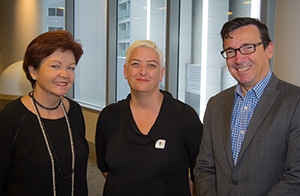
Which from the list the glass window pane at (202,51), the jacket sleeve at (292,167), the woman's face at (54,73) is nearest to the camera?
the jacket sleeve at (292,167)

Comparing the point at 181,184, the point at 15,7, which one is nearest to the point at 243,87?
the point at 181,184

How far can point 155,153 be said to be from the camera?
207 cm

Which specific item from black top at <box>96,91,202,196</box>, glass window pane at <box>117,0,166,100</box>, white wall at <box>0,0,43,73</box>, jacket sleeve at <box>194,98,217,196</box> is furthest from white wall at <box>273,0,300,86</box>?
white wall at <box>0,0,43,73</box>

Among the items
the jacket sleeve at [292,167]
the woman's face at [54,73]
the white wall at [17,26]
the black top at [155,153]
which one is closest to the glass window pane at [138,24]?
the white wall at [17,26]

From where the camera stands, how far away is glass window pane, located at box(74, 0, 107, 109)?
262 inches

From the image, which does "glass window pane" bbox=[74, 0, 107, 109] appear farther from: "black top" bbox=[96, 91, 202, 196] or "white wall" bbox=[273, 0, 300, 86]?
"black top" bbox=[96, 91, 202, 196]

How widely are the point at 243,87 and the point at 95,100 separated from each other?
209 inches

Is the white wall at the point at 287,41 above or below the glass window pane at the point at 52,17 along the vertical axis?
below

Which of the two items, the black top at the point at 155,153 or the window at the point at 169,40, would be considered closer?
the black top at the point at 155,153

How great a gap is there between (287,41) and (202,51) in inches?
62.7

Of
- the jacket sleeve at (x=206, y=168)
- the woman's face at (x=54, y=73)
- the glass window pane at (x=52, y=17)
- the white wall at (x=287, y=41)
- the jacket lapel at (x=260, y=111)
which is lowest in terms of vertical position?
the jacket sleeve at (x=206, y=168)

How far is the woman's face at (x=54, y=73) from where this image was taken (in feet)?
6.47

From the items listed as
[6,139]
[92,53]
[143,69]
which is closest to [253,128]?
[143,69]

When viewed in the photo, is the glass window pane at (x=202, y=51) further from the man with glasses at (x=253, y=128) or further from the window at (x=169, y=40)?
the man with glasses at (x=253, y=128)
